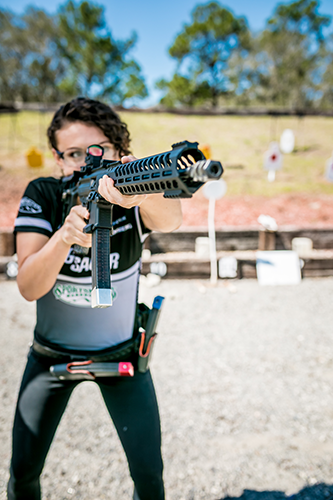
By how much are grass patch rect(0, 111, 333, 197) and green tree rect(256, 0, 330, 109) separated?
71.3 ft

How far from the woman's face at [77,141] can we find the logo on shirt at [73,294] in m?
0.60

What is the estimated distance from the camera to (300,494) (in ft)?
7.11

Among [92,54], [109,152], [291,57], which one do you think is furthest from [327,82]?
[109,152]

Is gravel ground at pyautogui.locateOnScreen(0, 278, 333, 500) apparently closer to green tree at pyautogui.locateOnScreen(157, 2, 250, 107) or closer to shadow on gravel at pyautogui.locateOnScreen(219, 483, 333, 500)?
shadow on gravel at pyautogui.locateOnScreen(219, 483, 333, 500)

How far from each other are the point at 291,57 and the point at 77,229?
1920 inches

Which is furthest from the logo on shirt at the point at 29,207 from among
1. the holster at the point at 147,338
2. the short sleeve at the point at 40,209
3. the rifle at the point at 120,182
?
the holster at the point at 147,338

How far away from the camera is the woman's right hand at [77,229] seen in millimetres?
1264

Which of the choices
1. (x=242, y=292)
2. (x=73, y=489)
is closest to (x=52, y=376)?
(x=73, y=489)

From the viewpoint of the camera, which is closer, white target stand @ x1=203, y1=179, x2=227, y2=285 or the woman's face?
the woman's face

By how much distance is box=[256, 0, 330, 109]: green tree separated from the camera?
129ft

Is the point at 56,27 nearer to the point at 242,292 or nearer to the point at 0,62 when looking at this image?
the point at 0,62

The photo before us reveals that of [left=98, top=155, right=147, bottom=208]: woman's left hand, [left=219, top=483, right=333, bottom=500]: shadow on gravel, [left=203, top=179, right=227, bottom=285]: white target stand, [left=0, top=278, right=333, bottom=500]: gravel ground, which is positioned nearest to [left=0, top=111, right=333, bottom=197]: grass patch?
[left=203, top=179, right=227, bottom=285]: white target stand

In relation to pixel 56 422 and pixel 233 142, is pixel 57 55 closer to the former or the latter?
pixel 233 142

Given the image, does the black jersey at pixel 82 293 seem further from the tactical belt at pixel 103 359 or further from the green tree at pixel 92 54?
the green tree at pixel 92 54
